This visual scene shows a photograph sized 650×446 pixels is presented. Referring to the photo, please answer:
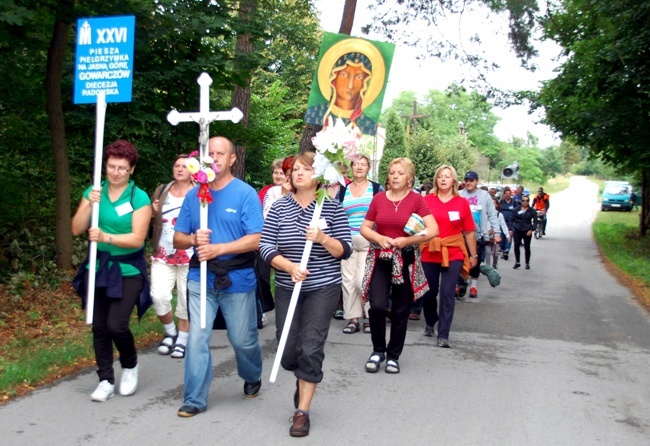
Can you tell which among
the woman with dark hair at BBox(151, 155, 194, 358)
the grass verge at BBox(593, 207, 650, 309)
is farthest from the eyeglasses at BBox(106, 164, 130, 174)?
the grass verge at BBox(593, 207, 650, 309)

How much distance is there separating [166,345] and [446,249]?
302 cm

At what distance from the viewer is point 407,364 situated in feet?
24.1

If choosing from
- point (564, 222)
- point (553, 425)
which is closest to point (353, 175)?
point (553, 425)

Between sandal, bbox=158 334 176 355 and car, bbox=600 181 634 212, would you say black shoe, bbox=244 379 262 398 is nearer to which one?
sandal, bbox=158 334 176 355

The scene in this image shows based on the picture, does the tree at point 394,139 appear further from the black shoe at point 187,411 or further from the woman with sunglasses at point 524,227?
the black shoe at point 187,411

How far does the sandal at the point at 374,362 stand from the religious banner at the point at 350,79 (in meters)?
4.19

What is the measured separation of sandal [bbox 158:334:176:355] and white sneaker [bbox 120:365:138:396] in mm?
1478

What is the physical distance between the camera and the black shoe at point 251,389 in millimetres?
5855

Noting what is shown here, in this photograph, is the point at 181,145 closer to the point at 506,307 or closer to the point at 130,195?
the point at 506,307

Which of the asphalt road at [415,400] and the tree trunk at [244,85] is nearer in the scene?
the asphalt road at [415,400]

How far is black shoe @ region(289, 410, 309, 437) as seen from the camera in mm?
5020

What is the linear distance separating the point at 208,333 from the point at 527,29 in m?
12.1

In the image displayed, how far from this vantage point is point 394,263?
22.4 ft

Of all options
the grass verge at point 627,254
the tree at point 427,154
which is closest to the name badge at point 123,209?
the grass verge at point 627,254
